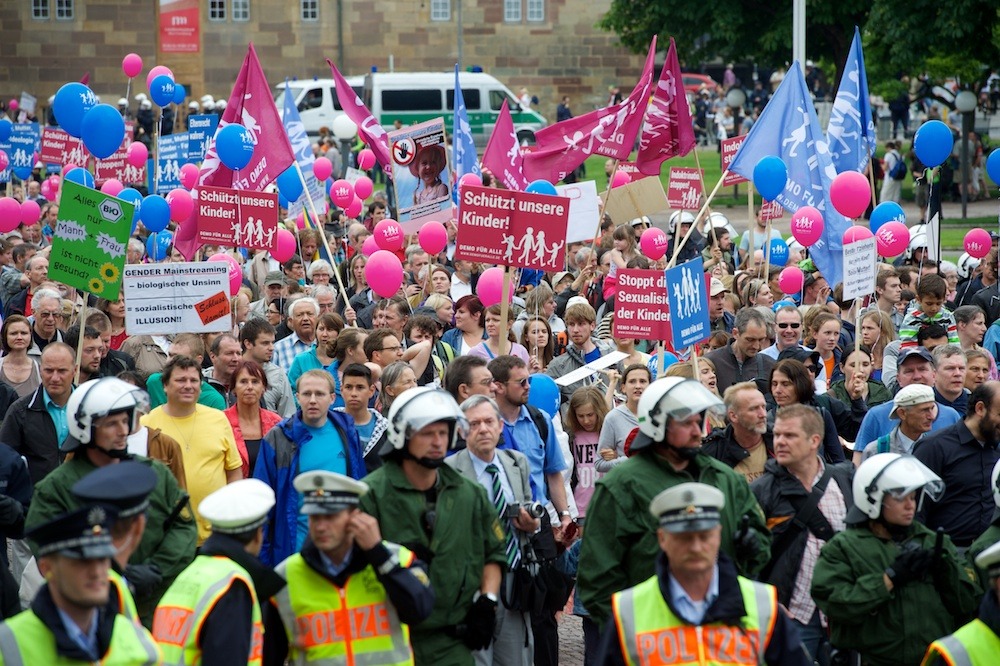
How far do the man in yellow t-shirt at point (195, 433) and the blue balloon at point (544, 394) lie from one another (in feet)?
5.66

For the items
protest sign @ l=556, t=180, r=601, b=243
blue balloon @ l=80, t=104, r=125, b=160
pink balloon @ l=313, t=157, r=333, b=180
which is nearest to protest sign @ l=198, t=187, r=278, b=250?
blue balloon @ l=80, t=104, r=125, b=160

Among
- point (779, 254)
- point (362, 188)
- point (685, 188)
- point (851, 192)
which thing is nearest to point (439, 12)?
point (362, 188)

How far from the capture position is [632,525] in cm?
545

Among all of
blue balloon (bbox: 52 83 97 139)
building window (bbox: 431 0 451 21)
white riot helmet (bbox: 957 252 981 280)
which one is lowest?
white riot helmet (bbox: 957 252 981 280)

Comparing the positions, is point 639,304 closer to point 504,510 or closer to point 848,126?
point 504,510

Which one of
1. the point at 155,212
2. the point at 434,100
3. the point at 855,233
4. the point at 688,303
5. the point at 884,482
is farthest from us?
the point at 434,100

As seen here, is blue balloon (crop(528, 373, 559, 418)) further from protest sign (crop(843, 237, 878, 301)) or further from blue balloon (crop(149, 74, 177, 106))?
blue balloon (crop(149, 74, 177, 106))

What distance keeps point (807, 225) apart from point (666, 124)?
57.1 inches

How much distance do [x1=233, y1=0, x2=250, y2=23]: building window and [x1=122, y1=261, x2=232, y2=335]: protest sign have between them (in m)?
42.3

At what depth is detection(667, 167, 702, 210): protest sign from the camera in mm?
15758

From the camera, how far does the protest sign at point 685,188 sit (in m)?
15.8

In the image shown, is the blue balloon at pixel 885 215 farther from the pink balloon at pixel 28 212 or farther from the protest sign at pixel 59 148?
the protest sign at pixel 59 148

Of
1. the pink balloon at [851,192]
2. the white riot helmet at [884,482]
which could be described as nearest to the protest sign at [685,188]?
the pink balloon at [851,192]

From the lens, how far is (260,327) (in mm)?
9008
